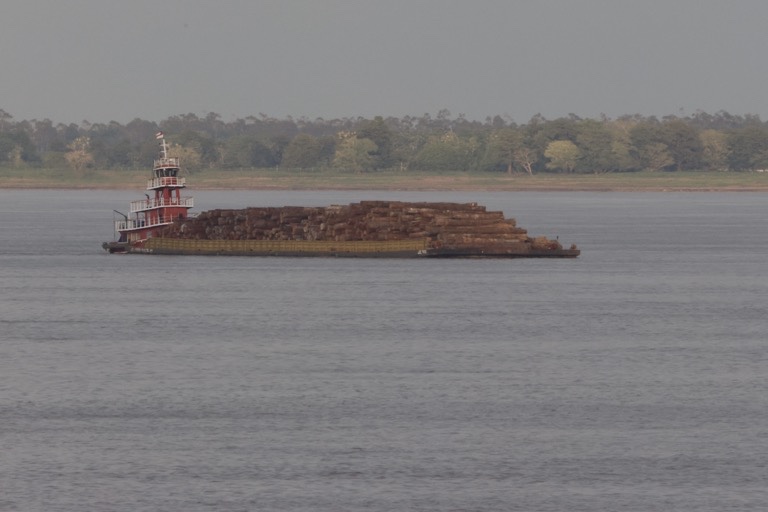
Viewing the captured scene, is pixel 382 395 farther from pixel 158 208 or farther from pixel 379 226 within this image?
pixel 158 208

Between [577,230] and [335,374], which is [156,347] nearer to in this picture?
[335,374]

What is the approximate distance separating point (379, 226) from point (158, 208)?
17.9 m

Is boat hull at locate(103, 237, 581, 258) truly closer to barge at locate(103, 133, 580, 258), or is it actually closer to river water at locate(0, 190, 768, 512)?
barge at locate(103, 133, 580, 258)

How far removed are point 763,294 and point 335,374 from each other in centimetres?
4195

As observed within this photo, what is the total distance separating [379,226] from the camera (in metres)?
117

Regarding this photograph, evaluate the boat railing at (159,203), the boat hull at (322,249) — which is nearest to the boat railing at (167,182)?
the boat railing at (159,203)

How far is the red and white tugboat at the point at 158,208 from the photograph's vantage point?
385ft

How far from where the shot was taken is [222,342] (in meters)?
61.5

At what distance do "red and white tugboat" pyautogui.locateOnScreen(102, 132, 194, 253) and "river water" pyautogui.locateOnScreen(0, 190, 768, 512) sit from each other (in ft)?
81.5

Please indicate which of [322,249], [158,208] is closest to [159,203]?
[158,208]

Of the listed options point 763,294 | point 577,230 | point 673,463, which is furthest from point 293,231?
point 673,463

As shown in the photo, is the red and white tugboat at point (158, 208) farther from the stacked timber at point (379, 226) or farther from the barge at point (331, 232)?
the stacked timber at point (379, 226)

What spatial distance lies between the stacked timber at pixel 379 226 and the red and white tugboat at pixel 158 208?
1.14 metres

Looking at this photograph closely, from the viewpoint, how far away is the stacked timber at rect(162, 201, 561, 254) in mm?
114500
